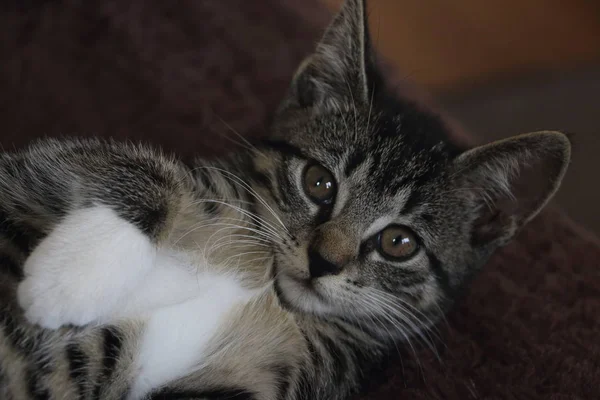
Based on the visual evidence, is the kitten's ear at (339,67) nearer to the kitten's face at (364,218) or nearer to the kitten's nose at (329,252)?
the kitten's face at (364,218)

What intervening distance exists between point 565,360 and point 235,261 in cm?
71

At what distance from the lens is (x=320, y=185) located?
1126 mm

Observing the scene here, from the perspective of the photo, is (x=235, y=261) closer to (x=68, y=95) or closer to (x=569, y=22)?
(x=68, y=95)

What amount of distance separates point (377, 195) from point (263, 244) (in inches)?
9.2

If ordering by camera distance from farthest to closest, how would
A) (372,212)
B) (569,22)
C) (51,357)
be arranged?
(569,22)
(372,212)
(51,357)

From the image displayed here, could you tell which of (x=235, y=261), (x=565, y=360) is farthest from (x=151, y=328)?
(x=565, y=360)

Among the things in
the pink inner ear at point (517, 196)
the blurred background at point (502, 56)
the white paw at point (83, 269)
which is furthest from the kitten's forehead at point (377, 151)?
the blurred background at point (502, 56)

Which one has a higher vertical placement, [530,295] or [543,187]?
[543,187]

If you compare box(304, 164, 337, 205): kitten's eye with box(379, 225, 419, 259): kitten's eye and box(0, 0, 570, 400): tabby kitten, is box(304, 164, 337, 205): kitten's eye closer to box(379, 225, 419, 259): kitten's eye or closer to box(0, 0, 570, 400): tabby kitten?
box(0, 0, 570, 400): tabby kitten

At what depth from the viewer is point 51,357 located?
0.92 m

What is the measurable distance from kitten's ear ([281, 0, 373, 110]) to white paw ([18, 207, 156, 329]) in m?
0.52

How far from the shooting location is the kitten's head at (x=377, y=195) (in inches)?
41.8

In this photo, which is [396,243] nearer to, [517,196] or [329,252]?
[329,252]

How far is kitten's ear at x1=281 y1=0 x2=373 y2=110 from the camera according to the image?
1165 millimetres
